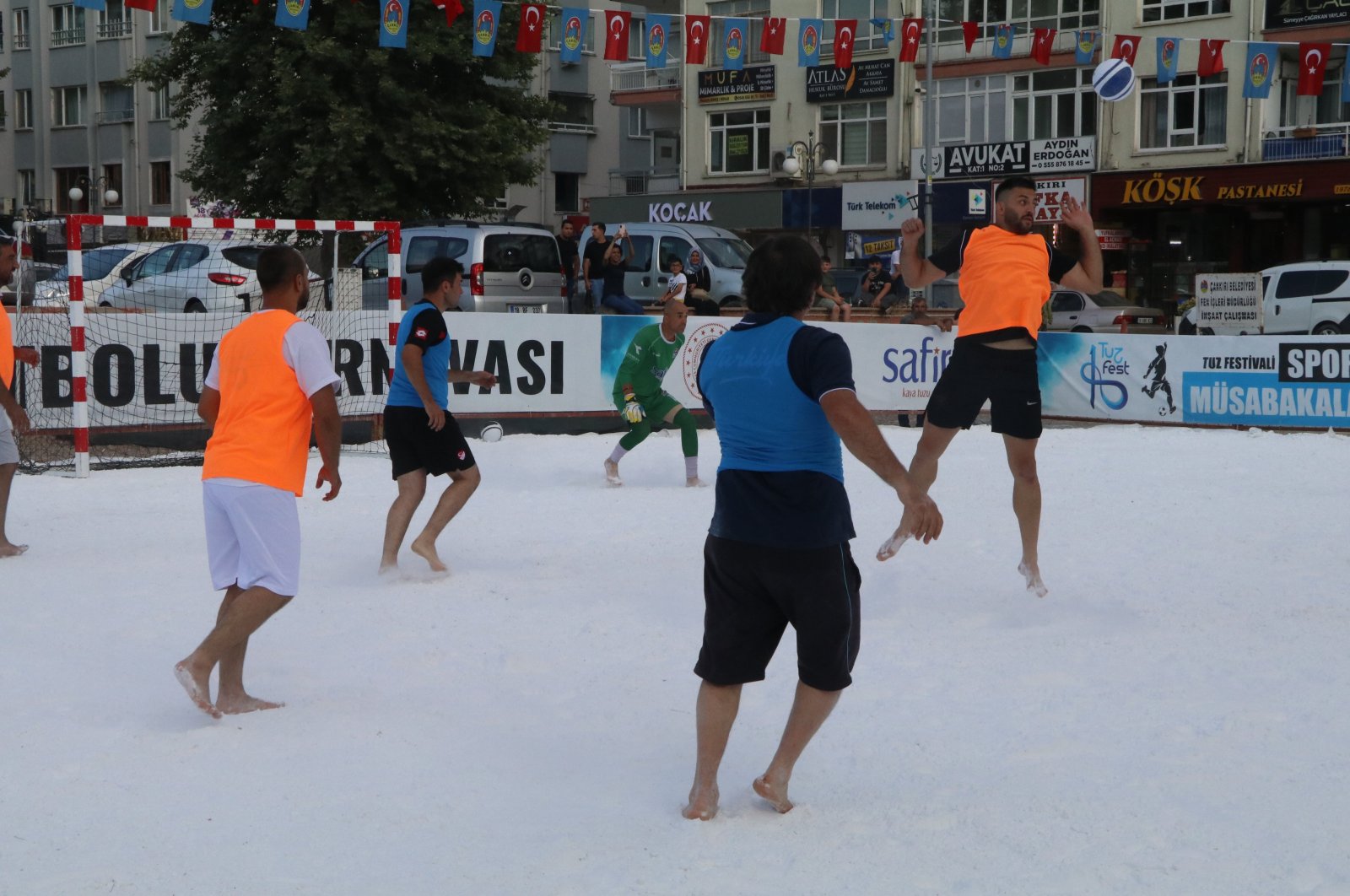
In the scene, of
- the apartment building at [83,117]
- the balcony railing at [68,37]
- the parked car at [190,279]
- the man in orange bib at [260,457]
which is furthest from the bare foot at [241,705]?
the balcony railing at [68,37]

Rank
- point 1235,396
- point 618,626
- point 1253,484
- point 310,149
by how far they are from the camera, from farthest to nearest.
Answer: point 310,149 → point 1235,396 → point 1253,484 → point 618,626

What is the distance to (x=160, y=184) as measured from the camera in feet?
173

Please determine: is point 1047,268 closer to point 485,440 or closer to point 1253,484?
point 1253,484

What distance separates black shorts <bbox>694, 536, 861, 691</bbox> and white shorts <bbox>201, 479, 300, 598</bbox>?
64.5 inches

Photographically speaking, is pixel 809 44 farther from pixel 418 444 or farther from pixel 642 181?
pixel 642 181

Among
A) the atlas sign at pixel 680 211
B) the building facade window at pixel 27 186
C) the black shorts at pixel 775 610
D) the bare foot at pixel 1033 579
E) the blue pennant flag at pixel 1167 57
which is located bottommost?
the bare foot at pixel 1033 579

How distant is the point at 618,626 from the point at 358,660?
1.19m

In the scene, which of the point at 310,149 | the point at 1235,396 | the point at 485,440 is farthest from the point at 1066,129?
the point at 485,440

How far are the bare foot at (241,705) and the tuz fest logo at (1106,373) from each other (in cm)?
1316

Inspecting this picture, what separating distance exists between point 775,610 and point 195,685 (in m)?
2.10

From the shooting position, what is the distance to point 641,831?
169 inches

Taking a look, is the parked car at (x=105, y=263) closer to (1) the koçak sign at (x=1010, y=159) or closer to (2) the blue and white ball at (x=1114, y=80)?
(2) the blue and white ball at (x=1114, y=80)

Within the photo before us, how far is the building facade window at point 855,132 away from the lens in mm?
40781

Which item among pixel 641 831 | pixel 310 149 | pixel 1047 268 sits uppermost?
pixel 310 149
